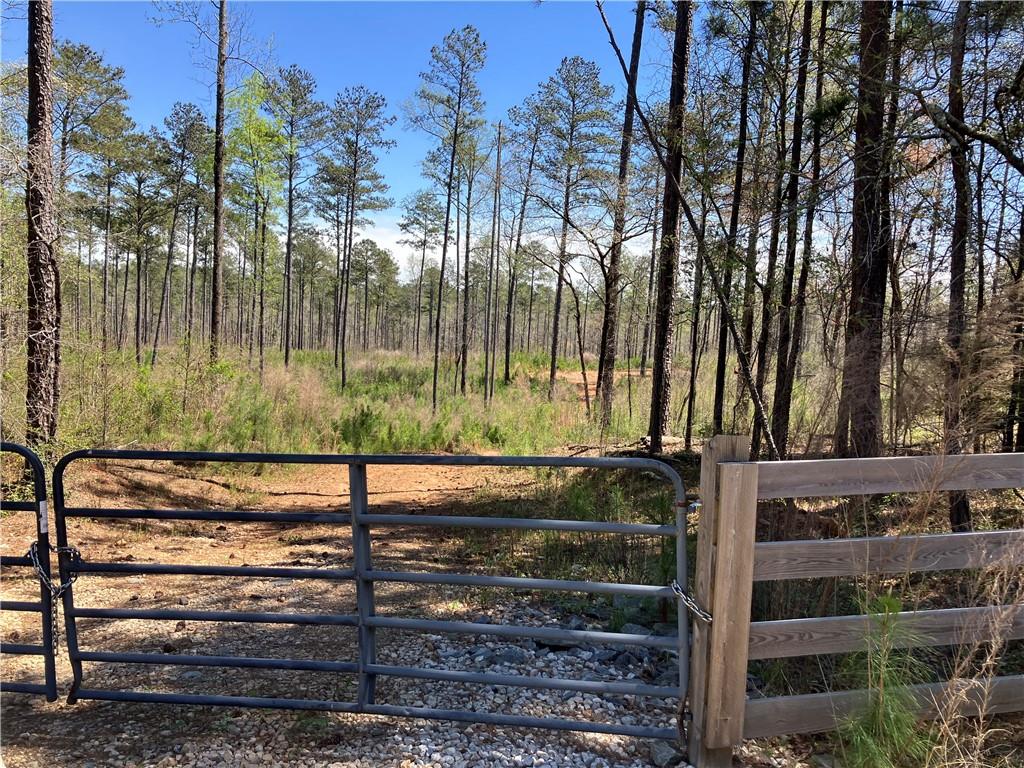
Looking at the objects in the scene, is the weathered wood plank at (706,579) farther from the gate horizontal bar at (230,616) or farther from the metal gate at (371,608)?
the gate horizontal bar at (230,616)

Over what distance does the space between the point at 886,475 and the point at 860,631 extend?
0.69m

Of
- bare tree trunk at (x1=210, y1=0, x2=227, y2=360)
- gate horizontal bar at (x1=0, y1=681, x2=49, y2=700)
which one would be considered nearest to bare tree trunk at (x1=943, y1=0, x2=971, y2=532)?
gate horizontal bar at (x1=0, y1=681, x2=49, y2=700)

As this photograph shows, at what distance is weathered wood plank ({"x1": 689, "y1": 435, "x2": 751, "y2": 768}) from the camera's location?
8.16 ft

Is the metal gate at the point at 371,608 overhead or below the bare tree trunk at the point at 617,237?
below

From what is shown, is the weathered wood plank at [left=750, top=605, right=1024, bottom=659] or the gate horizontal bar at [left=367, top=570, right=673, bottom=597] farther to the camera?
the gate horizontal bar at [left=367, top=570, right=673, bottom=597]

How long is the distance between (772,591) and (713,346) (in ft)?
99.8

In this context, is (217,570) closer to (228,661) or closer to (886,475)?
(228,661)

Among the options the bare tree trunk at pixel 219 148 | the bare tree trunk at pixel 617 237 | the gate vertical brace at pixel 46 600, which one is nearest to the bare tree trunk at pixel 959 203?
the gate vertical brace at pixel 46 600

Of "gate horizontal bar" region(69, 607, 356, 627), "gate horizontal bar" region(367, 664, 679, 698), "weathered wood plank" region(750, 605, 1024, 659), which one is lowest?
"gate horizontal bar" region(367, 664, 679, 698)

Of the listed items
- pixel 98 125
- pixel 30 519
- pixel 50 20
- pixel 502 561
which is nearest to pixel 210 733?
pixel 502 561

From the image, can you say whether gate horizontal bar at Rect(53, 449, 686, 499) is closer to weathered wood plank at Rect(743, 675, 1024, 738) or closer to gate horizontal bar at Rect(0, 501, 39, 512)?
gate horizontal bar at Rect(0, 501, 39, 512)

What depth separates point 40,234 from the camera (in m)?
7.53

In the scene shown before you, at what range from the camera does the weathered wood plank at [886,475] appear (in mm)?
2494

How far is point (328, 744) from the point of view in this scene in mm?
2799
